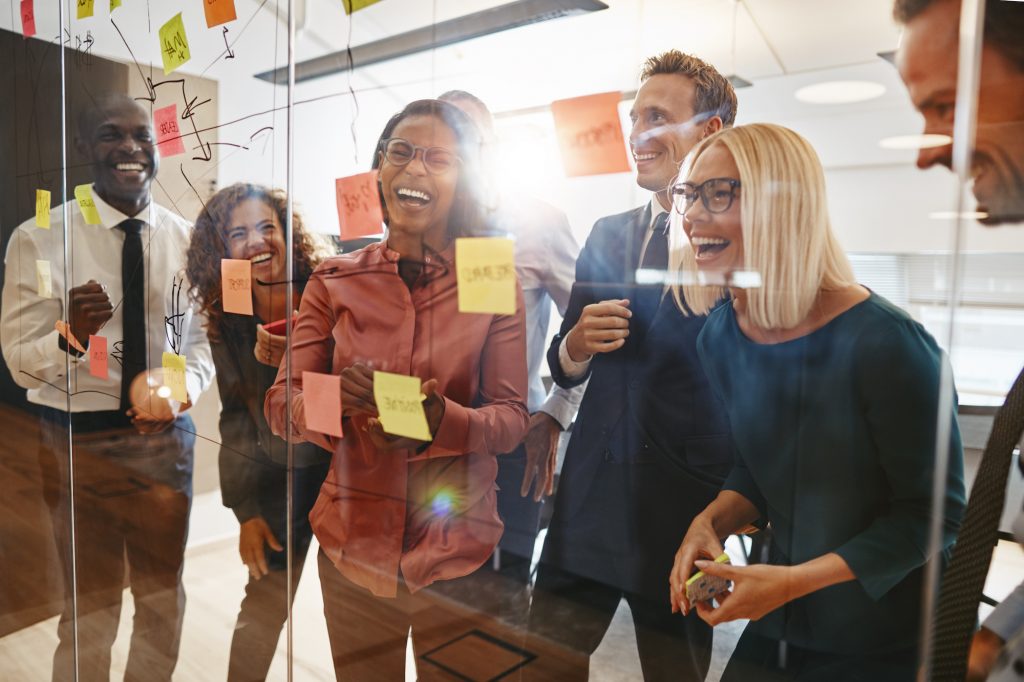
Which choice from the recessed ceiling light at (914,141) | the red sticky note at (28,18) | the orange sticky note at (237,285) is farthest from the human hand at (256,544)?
the red sticky note at (28,18)

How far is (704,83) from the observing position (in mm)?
891

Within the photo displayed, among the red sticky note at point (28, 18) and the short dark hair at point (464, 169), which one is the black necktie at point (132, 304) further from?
the short dark hair at point (464, 169)

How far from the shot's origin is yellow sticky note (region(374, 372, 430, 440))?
125 centimetres

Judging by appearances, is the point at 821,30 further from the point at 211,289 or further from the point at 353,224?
the point at 211,289

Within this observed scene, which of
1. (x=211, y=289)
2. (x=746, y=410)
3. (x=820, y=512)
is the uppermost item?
(x=211, y=289)

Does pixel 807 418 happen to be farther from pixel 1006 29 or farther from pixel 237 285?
pixel 237 285

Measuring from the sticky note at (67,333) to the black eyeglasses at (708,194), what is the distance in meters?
1.84

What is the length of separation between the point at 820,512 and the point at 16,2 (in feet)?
8.63

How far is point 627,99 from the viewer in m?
0.97

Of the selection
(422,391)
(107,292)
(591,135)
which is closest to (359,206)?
(422,391)

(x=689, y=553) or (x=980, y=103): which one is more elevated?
(x=980, y=103)

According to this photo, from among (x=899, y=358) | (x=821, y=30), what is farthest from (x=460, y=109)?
(x=899, y=358)

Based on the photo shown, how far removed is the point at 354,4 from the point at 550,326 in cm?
70

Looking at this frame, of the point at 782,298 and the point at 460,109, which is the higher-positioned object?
the point at 460,109
